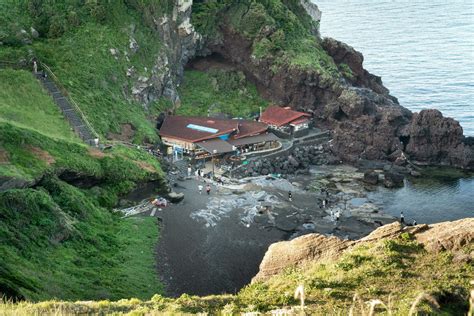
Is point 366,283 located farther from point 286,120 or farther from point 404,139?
point 286,120

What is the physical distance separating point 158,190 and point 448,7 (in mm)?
166969

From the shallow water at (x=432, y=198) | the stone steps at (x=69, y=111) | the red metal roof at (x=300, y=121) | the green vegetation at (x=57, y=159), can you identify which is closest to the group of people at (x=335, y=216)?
the shallow water at (x=432, y=198)

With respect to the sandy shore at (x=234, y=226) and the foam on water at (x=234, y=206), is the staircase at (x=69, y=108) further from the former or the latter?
the foam on water at (x=234, y=206)

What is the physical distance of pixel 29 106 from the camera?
6462 centimetres

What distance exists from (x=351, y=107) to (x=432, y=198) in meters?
21.7

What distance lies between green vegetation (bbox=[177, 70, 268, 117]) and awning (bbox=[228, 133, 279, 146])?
10521mm

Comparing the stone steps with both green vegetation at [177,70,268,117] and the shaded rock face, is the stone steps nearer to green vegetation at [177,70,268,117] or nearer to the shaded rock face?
green vegetation at [177,70,268,117]

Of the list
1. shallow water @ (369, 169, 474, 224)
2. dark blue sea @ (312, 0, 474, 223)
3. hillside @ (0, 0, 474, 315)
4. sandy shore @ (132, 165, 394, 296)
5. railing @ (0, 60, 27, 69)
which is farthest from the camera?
railing @ (0, 60, 27, 69)

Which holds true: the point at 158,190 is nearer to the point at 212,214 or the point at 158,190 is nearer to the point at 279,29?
the point at 212,214

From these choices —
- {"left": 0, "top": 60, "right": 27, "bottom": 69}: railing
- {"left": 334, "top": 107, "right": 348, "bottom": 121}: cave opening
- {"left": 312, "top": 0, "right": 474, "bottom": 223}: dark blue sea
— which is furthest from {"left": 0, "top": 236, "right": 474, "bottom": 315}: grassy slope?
{"left": 334, "top": 107, "right": 348, "bottom": 121}: cave opening

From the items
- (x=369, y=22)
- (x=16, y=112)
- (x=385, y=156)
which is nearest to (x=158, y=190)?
(x=16, y=112)

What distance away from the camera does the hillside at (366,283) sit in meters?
21.6

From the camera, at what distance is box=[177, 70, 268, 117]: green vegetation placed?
88.6m

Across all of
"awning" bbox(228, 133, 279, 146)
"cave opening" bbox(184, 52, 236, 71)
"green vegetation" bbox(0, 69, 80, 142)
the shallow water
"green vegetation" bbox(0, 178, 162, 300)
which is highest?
"cave opening" bbox(184, 52, 236, 71)
